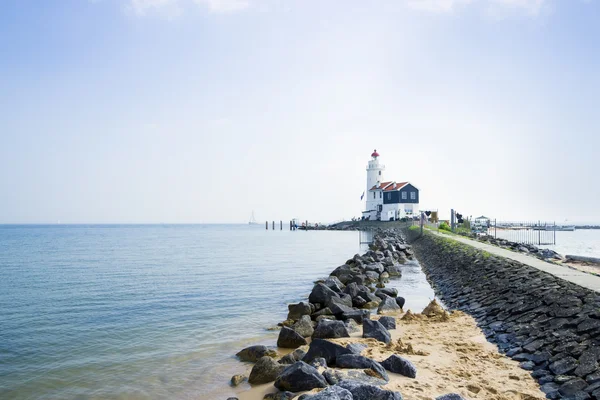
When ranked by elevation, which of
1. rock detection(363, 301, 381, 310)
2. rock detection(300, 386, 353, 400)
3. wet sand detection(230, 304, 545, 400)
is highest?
rock detection(300, 386, 353, 400)

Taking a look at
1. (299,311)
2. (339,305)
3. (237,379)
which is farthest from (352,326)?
(237,379)

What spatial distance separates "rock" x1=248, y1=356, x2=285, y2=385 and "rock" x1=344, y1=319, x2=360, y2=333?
9.78 ft

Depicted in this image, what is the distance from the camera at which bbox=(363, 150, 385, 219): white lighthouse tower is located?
79.0 metres

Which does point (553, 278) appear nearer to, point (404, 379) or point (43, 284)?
point (404, 379)

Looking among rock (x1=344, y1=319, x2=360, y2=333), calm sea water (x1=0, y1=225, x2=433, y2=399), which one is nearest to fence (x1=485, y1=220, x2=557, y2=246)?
calm sea water (x1=0, y1=225, x2=433, y2=399)

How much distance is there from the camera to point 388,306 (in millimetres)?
12156

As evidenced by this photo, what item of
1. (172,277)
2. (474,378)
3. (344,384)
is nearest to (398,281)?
(172,277)

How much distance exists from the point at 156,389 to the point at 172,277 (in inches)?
565

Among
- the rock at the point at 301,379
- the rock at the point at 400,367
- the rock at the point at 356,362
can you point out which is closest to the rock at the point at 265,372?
the rock at the point at 301,379

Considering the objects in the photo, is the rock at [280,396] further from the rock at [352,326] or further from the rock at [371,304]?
the rock at [371,304]

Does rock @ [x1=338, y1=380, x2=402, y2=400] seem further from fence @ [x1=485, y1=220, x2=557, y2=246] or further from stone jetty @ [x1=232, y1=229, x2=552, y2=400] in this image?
fence @ [x1=485, y1=220, x2=557, y2=246]

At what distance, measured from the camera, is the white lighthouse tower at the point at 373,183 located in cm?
7900

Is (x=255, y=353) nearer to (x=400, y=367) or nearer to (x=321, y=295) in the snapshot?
(x=400, y=367)

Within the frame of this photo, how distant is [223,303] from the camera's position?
552 inches
